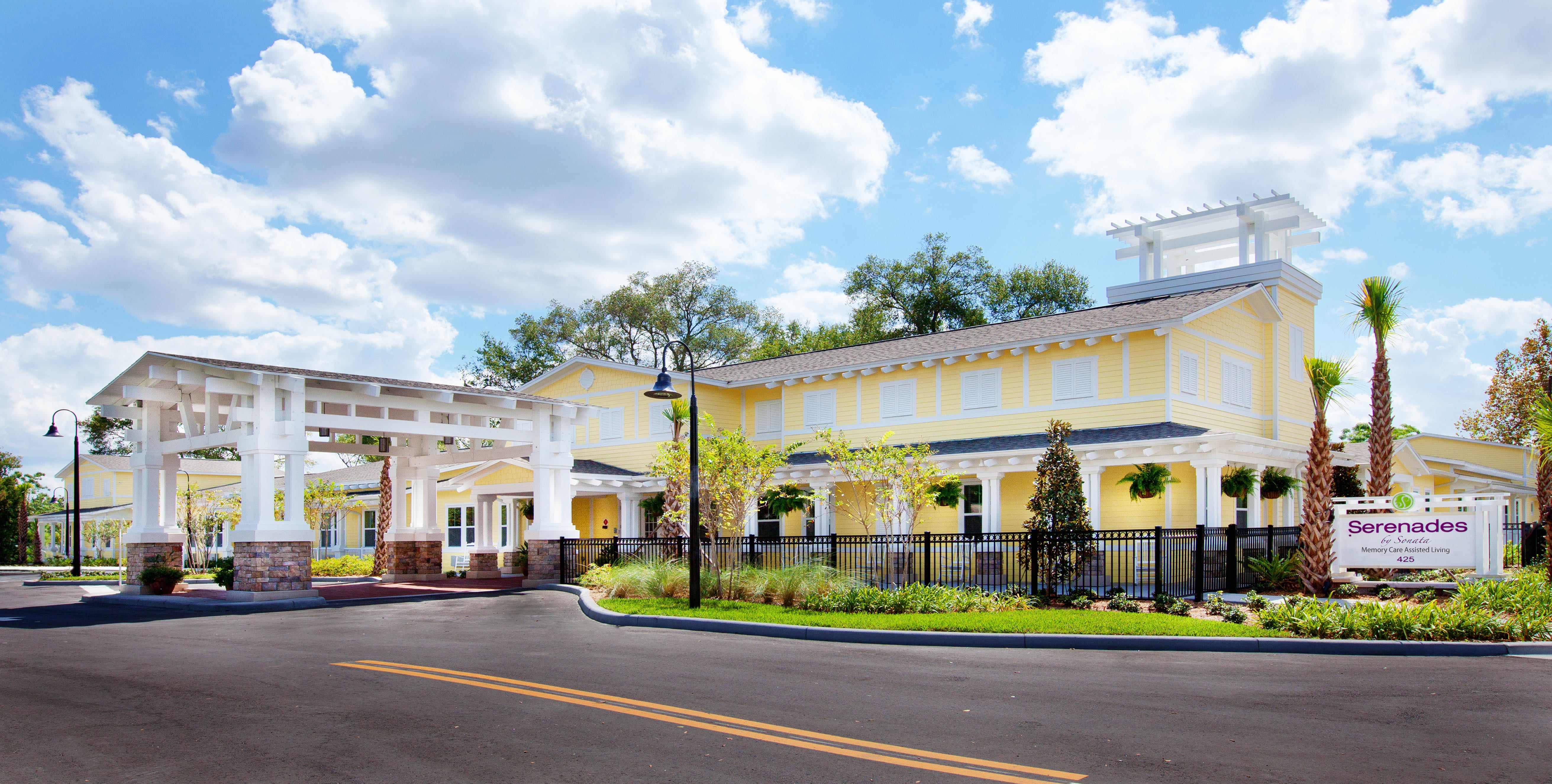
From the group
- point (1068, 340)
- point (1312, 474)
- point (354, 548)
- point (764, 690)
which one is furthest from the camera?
point (354, 548)

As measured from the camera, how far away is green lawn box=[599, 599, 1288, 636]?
13.1m

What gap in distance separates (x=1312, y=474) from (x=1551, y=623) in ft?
18.3

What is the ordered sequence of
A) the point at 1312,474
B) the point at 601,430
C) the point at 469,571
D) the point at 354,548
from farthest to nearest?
the point at 354,548, the point at 601,430, the point at 469,571, the point at 1312,474

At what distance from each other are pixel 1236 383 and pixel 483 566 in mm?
21370

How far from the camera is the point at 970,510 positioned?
2739cm

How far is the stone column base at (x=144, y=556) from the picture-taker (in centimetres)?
2508

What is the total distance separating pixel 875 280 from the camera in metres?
55.1

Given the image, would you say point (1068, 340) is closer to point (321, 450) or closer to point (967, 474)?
point (967, 474)

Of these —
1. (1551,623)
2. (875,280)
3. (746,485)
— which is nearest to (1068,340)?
(746,485)

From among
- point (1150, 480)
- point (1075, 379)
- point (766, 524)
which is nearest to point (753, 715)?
point (1150, 480)

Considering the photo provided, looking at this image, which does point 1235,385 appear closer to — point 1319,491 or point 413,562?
point 1319,491

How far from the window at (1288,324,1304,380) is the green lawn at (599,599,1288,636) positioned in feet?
53.4

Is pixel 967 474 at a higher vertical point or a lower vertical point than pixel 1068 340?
lower

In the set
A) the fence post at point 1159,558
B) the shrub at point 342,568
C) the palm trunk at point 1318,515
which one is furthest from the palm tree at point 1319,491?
the shrub at point 342,568
